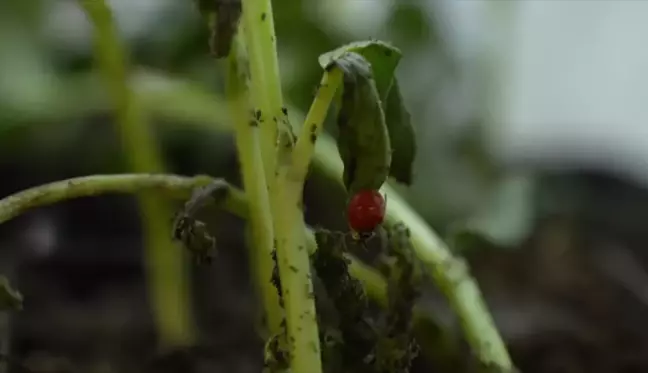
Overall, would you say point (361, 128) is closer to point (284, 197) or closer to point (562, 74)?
point (284, 197)

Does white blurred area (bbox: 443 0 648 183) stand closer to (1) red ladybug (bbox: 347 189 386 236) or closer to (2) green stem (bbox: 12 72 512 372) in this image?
(2) green stem (bbox: 12 72 512 372)

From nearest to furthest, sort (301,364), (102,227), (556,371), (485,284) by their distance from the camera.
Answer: (301,364) < (556,371) < (485,284) < (102,227)

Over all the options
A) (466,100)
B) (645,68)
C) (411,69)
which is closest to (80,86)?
(411,69)

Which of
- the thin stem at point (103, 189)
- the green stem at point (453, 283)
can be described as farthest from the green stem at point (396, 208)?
the thin stem at point (103, 189)

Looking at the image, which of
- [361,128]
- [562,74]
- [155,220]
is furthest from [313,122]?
[562,74]

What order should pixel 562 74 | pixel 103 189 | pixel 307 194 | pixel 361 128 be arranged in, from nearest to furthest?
pixel 361 128 → pixel 103 189 → pixel 307 194 → pixel 562 74

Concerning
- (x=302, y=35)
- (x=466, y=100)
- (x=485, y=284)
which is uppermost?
(x=302, y=35)

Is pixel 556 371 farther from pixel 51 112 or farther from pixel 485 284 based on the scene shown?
pixel 51 112
